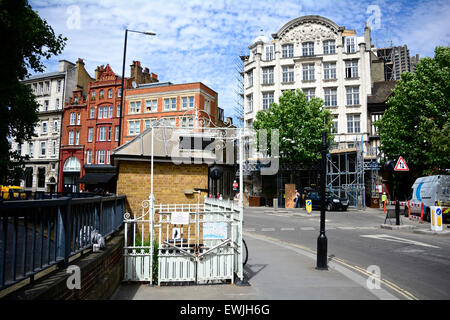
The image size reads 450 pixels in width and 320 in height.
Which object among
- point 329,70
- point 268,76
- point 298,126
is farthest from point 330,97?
point 298,126

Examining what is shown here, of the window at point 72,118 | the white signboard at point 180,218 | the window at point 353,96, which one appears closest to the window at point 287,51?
the window at point 353,96

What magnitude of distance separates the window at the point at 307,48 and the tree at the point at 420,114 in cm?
1628

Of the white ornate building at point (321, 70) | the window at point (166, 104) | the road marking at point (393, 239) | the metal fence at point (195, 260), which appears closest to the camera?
the metal fence at point (195, 260)

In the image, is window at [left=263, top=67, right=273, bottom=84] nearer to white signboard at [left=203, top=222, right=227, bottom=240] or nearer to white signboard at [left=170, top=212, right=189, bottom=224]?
white signboard at [left=203, top=222, right=227, bottom=240]

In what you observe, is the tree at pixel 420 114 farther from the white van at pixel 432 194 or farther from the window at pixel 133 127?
the window at pixel 133 127

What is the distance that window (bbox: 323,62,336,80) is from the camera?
44.2 m

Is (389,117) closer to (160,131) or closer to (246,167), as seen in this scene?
(246,167)

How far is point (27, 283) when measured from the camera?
12.5 ft

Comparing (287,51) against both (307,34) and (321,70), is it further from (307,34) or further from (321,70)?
(321,70)

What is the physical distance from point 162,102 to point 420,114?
108ft

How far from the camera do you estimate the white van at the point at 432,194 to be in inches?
768

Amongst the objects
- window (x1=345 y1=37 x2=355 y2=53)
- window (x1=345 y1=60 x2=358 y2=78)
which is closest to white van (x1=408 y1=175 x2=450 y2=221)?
window (x1=345 y1=60 x2=358 y2=78)

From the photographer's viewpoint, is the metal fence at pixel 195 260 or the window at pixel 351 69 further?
the window at pixel 351 69

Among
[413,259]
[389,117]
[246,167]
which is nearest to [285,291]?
[413,259]
